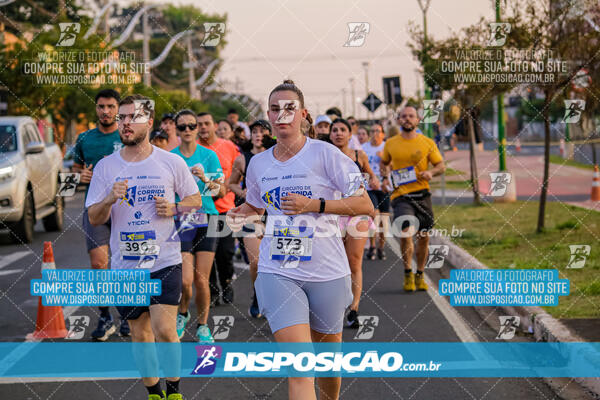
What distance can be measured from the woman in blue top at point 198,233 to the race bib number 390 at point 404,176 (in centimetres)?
288

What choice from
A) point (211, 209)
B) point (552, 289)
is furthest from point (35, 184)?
point (552, 289)

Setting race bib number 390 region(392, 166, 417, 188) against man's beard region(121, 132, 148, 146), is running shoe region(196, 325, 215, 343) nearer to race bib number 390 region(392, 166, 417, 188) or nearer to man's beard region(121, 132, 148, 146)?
man's beard region(121, 132, 148, 146)

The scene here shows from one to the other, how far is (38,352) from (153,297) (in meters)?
2.54

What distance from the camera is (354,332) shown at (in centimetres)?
823

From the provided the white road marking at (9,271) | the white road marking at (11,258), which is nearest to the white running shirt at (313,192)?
the white road marking at (9,271)

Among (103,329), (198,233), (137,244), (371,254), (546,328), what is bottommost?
(371,254)

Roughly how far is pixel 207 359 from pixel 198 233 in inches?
48.0

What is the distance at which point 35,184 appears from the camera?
52.8 ft

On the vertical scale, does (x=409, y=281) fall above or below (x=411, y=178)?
below

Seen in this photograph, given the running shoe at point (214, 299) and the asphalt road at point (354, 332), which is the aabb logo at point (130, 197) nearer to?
the asphalt road at point (354, 332)

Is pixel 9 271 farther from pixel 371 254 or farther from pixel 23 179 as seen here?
pixel 371 254

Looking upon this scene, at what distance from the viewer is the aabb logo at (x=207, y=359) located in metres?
6.89

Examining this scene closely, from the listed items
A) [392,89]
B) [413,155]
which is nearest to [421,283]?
[413,155]

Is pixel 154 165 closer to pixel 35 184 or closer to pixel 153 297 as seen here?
pixel 153 297
